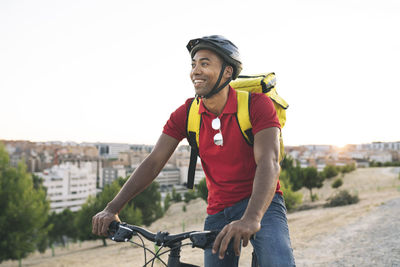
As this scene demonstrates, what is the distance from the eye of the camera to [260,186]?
1.89 m

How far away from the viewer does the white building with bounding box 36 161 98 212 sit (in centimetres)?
10894

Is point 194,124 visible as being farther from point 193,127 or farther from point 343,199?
point 343,199

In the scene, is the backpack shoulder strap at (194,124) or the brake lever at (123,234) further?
the backpack shoulder strap at (194,124)

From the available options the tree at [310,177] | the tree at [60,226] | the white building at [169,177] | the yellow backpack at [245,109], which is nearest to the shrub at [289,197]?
the tree at [310,177]

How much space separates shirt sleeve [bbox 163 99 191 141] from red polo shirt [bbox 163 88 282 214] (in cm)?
18

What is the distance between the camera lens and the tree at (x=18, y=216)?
26141 mm

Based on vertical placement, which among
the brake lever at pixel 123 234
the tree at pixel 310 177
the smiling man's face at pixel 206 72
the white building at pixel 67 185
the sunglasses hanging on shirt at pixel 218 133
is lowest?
the white building at pixel 67 185

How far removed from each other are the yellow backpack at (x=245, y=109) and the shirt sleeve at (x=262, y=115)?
0.04 meters

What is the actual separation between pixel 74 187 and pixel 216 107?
123491mm

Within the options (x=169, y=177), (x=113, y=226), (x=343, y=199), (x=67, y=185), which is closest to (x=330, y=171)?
(x=343, y=199)

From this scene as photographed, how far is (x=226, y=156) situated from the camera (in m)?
2.18

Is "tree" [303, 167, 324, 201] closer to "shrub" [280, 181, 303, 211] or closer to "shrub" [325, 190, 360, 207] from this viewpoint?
"shrub" [280, 181, 303, 211]

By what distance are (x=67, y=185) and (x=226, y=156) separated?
393 feet

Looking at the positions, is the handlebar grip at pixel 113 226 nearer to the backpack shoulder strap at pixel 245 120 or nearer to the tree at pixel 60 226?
the backpack shoulder strap at pixel 245 120
